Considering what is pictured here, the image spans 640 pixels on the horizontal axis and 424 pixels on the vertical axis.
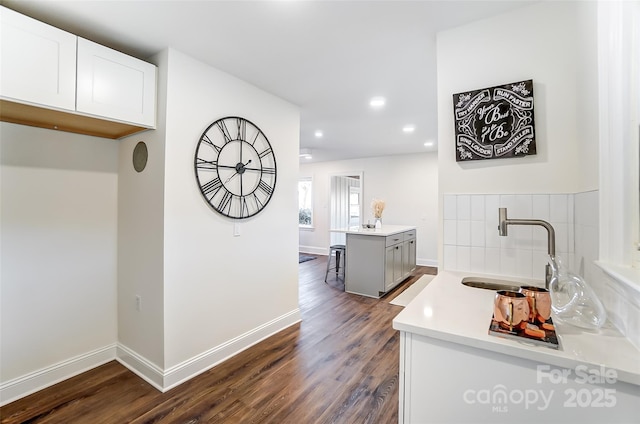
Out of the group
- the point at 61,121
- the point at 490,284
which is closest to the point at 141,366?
the point at 61,121

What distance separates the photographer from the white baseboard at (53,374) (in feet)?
6.11

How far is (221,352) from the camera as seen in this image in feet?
7.67

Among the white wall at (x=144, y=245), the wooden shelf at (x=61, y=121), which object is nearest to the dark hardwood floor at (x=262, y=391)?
the white wall at (x=144, y=245)

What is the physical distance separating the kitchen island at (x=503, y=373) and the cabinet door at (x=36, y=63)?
86.3 inches

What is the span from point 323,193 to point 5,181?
5743 mm

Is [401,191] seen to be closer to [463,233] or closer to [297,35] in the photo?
[463,233]

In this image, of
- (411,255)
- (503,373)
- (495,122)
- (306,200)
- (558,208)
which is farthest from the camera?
(306,200)

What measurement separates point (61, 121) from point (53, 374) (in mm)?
1815

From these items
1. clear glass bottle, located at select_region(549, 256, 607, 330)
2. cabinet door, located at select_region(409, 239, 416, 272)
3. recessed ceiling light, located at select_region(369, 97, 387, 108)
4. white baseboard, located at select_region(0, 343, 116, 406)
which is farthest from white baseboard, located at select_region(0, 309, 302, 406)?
cabinet door, located at select_region(409, 239, 416, 272)

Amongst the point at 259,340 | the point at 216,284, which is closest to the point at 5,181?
the point at 216,284

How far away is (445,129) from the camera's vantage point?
5.90ft

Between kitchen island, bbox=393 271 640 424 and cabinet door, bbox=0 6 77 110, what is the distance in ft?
7.19

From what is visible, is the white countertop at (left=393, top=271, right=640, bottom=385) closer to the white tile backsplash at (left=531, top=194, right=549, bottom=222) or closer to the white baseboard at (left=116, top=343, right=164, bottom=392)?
the white tile backsplash at (left=531, top=194, right=549, bottom=222)

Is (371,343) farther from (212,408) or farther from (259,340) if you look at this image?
(212,408)
